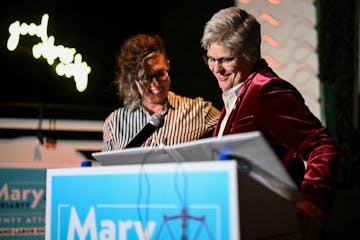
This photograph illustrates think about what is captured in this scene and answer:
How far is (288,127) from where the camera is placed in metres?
1.74

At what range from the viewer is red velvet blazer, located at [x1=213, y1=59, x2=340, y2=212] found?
1.59m

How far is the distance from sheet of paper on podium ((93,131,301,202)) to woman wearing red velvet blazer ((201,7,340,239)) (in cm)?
13

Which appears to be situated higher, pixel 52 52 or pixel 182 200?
pixel 52 52

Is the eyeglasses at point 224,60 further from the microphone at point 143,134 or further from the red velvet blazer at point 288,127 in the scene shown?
the microphone at point 143,134

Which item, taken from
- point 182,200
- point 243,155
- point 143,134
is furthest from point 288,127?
point 143,134

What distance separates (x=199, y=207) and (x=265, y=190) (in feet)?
0.54

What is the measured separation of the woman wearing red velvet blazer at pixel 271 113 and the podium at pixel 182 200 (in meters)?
0.17

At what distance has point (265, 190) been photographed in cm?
129

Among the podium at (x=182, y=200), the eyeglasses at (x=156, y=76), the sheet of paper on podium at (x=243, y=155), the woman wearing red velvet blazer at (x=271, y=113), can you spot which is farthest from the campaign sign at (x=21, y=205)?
the sheet of paper on podium at (x=243, y=155)

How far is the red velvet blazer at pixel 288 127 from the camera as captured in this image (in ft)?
5.22

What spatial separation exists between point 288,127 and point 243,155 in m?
0.49

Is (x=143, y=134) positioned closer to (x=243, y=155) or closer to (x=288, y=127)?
(x=288, y=127)

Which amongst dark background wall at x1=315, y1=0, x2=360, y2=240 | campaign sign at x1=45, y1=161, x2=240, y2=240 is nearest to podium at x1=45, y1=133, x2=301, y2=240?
campaign sign at x1=45, y1=161, x2=240, y2=240

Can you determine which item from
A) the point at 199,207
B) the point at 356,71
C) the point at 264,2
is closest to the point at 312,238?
the point at 199,207
